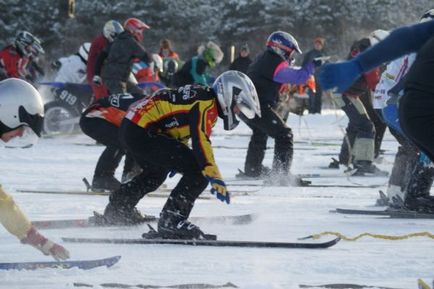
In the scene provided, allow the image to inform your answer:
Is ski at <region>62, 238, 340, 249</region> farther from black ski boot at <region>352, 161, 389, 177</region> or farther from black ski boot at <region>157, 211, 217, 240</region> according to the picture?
black ski boot at <region>352, 161, 389, 177</region>

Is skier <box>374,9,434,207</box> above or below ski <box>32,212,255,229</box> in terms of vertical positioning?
above

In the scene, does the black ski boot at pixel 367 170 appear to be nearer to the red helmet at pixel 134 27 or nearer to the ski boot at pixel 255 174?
the ski boot at pixel 255 174

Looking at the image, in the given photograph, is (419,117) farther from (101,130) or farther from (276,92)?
(276,92)

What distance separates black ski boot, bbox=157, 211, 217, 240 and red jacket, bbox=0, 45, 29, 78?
36.0 feet

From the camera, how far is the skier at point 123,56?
14.3 metres

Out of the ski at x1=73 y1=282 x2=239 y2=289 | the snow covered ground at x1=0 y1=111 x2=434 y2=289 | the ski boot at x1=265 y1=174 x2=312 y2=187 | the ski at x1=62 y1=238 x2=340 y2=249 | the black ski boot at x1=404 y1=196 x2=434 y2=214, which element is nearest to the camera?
the ski at x1=73 y1=282 x2=239 y2=289

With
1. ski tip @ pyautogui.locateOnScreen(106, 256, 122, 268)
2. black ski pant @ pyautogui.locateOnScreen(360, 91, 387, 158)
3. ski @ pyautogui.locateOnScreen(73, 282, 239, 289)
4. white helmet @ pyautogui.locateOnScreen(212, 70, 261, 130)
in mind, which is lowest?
black ski pant @ pyautogui.locateOnScreen(360, 91, 387, 158)

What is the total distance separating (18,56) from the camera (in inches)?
720

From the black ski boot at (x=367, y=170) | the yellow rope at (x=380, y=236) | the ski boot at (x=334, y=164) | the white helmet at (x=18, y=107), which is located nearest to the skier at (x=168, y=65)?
the ski boot at (x=334, y=164)

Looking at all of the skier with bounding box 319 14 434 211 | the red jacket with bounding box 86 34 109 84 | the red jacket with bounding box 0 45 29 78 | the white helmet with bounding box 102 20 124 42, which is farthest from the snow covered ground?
the red jacket with bounding box 0 45 29 78

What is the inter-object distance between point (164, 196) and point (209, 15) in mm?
28629

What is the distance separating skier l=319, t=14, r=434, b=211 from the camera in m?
4.81

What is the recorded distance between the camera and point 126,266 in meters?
6.41

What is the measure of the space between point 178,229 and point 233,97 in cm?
106
